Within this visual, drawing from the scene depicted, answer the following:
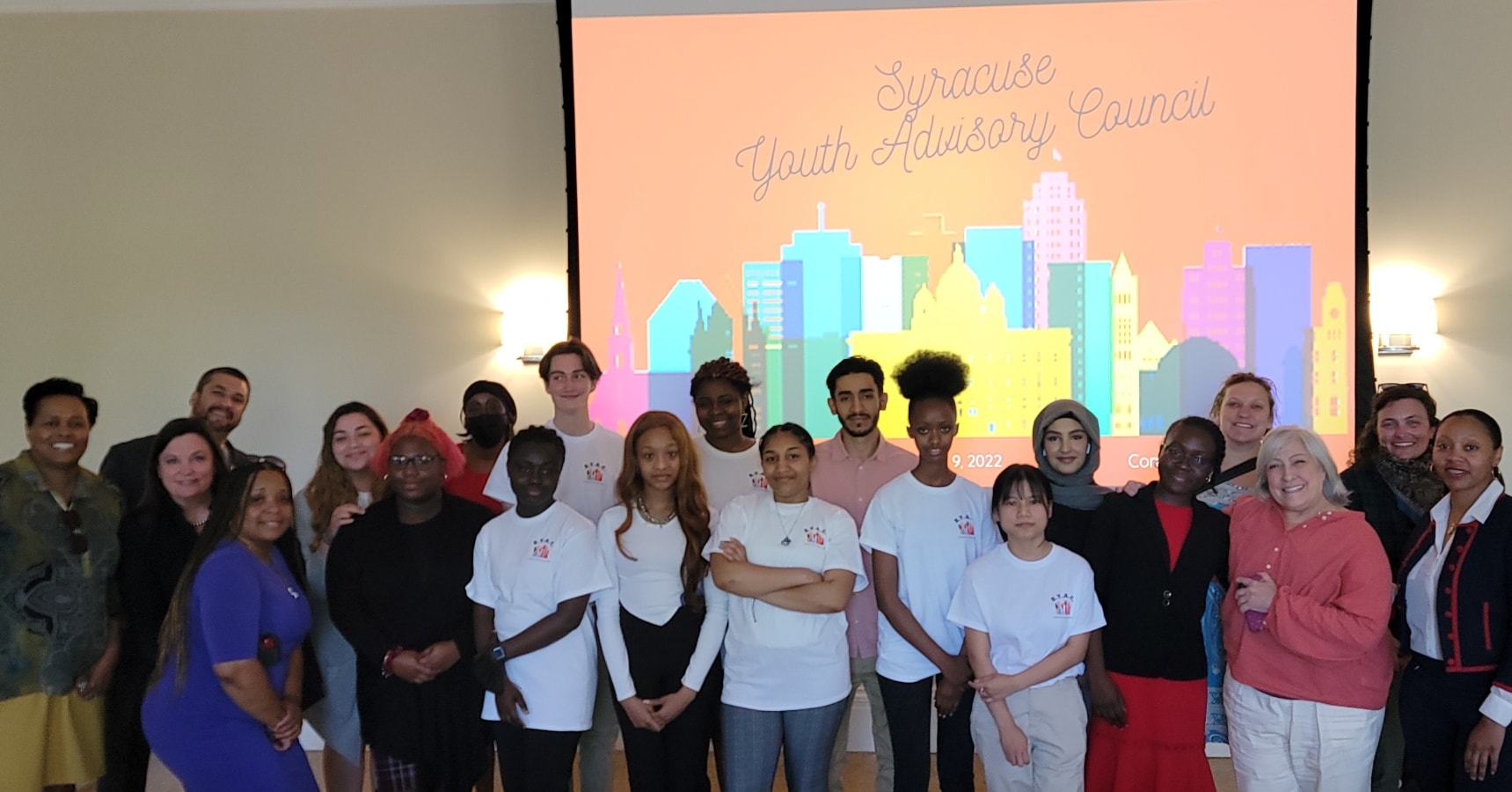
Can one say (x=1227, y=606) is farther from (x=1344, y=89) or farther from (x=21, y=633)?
(x=21, y=633)

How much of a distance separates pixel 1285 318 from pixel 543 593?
3.15 metres

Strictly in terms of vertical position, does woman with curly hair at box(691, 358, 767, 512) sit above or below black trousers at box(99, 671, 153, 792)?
above

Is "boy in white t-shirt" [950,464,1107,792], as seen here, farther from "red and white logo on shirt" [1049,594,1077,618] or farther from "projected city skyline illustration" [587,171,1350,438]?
"projected city skyline illustration" [587,171,1350,438]

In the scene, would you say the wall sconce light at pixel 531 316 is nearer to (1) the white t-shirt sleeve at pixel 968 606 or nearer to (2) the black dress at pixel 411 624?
(2) the black dress at pixel 411 624

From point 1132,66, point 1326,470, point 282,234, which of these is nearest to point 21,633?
point 282,234

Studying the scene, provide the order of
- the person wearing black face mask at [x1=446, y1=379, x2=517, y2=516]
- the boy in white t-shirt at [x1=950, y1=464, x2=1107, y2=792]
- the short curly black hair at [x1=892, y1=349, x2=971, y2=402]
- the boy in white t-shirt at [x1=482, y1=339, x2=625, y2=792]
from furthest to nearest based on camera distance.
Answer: the short curly black hair at [x1=892, y1=349, x2=971, y2=402]
the person wearing black face mask at [x1=446, y1=379, x2=517, y2=516]
the boy in white t-shirt at [x1=482, y1=339, x2=625, y2=792]
the boy in white t-shirt at [x1=950, y1=464, x2=1107, y2=792]

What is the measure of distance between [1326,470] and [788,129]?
8.07 ft

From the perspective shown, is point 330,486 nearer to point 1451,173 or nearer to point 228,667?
point 228,667

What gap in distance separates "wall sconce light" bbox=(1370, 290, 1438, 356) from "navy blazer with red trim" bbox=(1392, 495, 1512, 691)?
1.90 m

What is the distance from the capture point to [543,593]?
2.63 m

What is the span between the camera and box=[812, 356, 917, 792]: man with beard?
2.93 m

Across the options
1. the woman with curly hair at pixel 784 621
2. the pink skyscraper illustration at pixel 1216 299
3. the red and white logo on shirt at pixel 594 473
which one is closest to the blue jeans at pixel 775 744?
the woman with curly hair at pixel 784 621

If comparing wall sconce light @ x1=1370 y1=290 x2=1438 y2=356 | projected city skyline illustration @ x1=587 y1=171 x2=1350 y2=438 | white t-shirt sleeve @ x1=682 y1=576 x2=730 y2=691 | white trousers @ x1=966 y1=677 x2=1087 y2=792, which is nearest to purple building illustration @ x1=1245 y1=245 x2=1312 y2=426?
projected city skyline illustration @ x1=587 y1=171 x2=1350 y2=438

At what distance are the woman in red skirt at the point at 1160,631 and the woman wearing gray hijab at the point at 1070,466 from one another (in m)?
0.08
